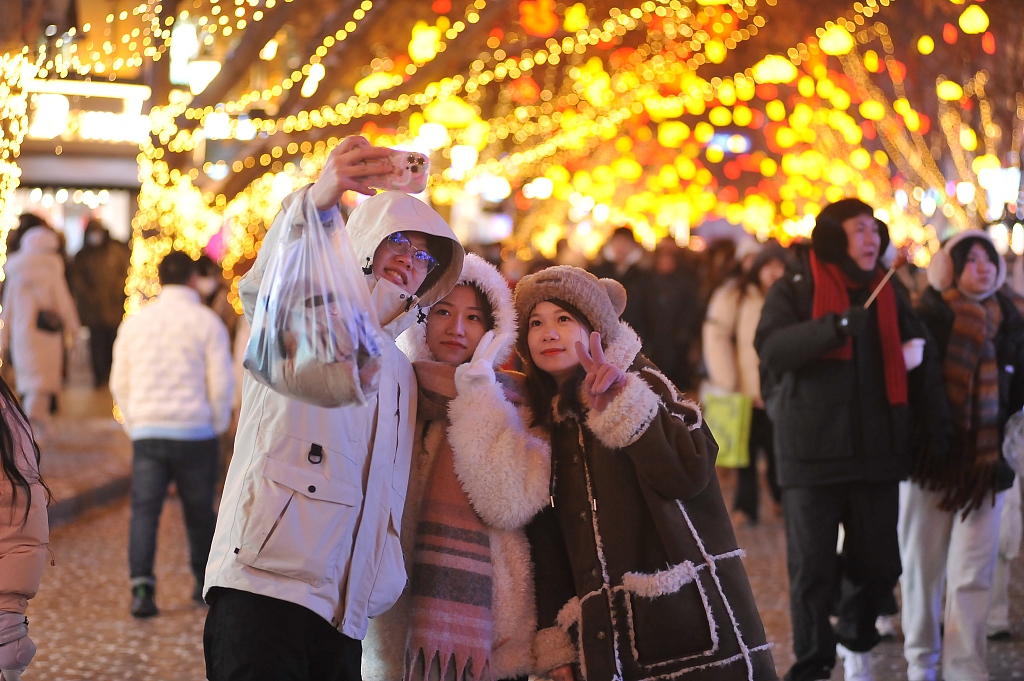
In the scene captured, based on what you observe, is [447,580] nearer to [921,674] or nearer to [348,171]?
[348,171]

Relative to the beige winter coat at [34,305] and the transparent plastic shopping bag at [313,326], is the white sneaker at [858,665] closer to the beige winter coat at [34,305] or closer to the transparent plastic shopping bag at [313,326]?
the transparent plastic shopping bag at [313,326]

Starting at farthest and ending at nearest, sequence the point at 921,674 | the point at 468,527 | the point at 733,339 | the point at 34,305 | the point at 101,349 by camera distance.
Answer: the point at 101,349 → the point at 34,305 → the point at 733,339 → the point at 921,674 → the point at 468,527

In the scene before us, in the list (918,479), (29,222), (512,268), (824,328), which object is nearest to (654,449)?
(824,328)

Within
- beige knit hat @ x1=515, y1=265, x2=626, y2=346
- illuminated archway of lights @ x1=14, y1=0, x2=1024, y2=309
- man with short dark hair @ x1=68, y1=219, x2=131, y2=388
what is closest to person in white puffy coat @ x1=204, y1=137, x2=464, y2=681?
beige knit hat @ x1=515, y1=265, x2=626, y2=346

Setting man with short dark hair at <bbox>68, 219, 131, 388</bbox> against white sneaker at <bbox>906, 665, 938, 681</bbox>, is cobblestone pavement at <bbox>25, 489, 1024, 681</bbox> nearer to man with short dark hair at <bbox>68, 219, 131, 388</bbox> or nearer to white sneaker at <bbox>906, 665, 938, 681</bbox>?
white sneaker at <bbox>906, 665, 938, 681</bbox>

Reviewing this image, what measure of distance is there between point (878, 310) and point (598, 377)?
2462 mm

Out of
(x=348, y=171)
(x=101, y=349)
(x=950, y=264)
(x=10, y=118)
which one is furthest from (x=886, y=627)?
(x=101, y=349)

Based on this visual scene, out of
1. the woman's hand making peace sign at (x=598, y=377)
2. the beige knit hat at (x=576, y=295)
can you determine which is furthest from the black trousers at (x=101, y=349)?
the woman's hand making peace sign at (x=598, y=377)

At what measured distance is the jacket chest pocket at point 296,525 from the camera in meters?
3.31

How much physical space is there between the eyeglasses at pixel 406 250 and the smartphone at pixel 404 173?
22 cm

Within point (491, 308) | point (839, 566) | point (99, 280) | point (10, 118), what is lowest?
point (839, 566)

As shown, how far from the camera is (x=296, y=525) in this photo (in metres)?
3.32

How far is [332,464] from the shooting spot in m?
3.40

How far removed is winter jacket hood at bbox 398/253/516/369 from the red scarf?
235 centimetres
